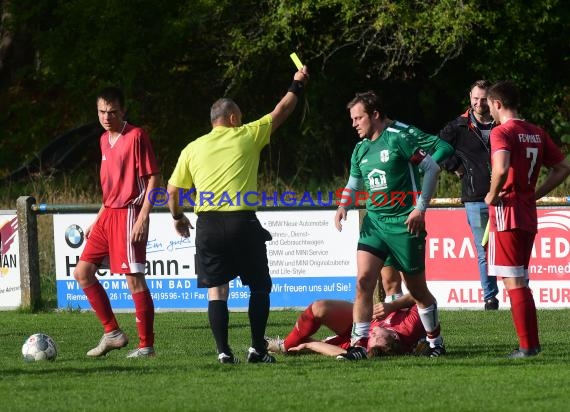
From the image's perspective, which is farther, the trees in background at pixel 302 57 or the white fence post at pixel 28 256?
the trees in background at pixel 302 57

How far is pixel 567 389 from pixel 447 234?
712cm

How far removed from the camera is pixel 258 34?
80.2 ft

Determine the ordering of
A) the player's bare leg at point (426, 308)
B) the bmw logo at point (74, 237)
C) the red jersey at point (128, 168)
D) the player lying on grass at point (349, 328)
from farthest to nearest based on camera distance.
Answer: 1. the bmw logo at point (74, 237)
2. the red jersey at point (128, 168)
3. the player lying on grass at point (349, 328)
4. the player's bare leg at point (426, 308)

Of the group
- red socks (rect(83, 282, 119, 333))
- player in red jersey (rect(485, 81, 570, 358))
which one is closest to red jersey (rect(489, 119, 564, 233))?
player in red jersey (rect(485, 81, 570, 358))

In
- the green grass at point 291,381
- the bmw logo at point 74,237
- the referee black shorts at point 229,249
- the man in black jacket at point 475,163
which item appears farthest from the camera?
the bmw logo at point 74,237

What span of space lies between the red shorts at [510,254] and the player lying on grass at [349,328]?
98 centimetres

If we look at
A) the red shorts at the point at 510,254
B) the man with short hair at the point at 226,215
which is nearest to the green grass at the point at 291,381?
the man with short hair at the point at 226,215

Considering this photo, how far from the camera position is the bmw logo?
51.1 feet

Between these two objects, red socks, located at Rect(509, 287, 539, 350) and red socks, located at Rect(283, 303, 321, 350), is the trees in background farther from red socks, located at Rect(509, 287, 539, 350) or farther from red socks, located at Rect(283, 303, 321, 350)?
red socks, located at Rect(509, 287, 539, 350)

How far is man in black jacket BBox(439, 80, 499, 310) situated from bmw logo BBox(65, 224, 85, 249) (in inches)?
194

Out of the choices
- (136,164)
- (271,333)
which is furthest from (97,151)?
(136,164)

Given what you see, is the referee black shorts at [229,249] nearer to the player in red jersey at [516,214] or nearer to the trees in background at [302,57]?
the player in red jersey at [516,214]

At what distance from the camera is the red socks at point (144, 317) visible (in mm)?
9992

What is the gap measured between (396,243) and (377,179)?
0.52 metres
